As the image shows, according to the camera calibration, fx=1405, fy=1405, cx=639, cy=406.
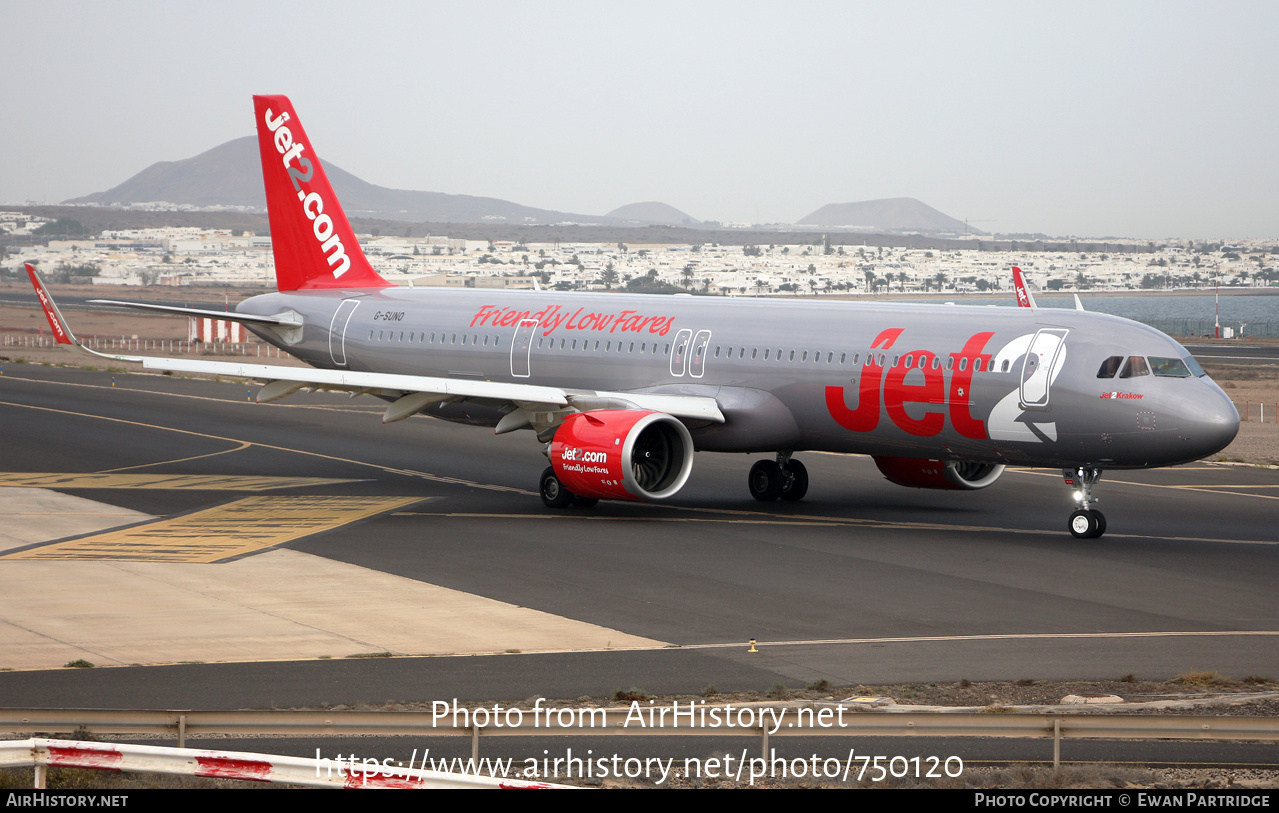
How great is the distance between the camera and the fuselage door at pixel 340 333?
38938 millimetres

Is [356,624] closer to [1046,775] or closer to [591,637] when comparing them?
[591,637]

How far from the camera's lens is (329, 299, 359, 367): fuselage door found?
3894 centimetres

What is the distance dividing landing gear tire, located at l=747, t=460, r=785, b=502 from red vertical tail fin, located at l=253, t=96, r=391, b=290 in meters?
14.1

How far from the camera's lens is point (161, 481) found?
35.8 metres

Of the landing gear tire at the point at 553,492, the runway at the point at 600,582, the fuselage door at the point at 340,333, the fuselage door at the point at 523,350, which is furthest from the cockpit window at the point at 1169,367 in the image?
the fuselage door at the point at 340,333

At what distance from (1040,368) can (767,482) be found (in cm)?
798

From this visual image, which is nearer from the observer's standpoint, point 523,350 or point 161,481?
point 523,350

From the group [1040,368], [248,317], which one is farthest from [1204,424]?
[248,317]

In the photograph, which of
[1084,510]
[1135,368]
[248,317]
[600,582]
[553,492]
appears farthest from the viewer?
[248,317]

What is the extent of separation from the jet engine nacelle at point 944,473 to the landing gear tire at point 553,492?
25.6 ft

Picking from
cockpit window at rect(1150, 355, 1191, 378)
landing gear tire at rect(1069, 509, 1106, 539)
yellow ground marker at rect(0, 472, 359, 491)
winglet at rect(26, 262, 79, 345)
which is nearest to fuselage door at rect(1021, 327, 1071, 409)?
cockpit window at rect(1150, 355, 1191, 378)

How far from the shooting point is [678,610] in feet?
70.2

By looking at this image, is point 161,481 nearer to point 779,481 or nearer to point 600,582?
point 779,481
